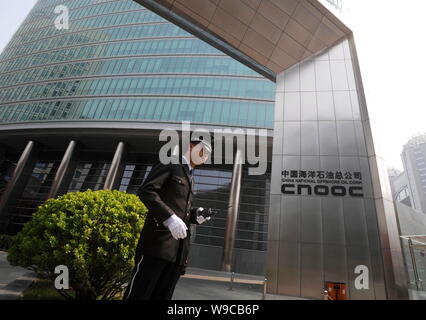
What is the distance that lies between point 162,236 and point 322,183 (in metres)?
5.23

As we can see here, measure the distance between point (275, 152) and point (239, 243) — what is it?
698 inches

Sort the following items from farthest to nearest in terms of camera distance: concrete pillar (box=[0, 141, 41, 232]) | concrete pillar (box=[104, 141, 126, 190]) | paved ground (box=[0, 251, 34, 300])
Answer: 1. concrete pillar (box=[0, 141, 41, 232])
2. concrete pillar (box=[104, 141, 126, 190])
3. paved ground (box=[0, 251, 34, 300])

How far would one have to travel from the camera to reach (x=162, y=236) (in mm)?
2447

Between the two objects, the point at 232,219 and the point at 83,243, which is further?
the point at 232,219

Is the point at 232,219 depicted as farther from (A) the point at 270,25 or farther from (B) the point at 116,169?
(A) the point at 270,25

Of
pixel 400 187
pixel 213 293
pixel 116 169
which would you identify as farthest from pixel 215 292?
pixel 400 187

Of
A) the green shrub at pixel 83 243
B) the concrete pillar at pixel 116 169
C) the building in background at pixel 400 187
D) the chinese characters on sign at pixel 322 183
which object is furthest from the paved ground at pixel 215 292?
the building in background at pixel 400 187

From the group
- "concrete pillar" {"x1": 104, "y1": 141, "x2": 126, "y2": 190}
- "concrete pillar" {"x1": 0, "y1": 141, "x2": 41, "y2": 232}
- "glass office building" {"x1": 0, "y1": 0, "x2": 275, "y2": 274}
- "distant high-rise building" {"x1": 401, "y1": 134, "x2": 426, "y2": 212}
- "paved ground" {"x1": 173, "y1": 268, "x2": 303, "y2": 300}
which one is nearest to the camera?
"paved ground" {"x1": 173, "y1": 268, "x2": 303, "y2": 300}

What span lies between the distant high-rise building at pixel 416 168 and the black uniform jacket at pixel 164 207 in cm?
7948

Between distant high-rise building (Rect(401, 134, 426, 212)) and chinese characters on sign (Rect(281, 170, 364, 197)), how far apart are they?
74274mm

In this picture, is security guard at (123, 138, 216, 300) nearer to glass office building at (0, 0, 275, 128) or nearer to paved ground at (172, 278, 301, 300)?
paved ground at (172, 278, 301, 300)

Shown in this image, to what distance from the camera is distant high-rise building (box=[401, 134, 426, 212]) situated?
6750 centimetres

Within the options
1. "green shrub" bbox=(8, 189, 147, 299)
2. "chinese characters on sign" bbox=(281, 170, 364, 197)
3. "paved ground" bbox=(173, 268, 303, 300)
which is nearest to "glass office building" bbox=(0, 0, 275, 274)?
"paved ground" bbox=(173, 268, 303, 300)
